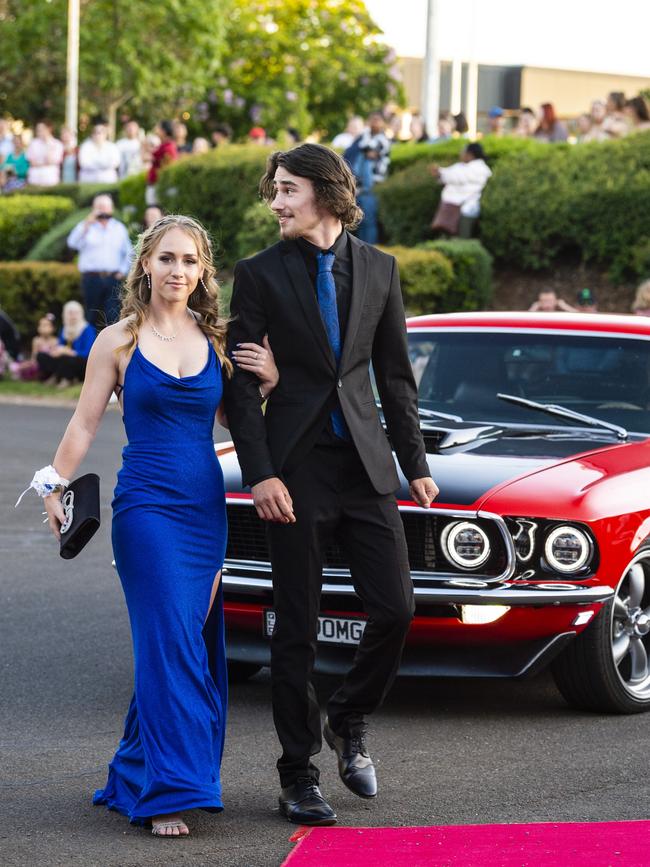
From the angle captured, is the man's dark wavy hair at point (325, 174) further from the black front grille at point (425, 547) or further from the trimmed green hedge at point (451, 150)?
the trimmed green hedge at point (451, 150)

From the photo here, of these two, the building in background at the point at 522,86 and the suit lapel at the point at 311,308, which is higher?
the suit lapel at the point at 311,308

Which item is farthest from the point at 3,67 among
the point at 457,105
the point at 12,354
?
the point at 12,354

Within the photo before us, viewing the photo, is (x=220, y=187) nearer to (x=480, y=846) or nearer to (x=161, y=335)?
(x=161, y=335)

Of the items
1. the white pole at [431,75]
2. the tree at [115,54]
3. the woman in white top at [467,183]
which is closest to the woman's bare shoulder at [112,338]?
the woman in white top at [467,183]

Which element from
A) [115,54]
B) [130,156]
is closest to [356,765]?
[130,156]

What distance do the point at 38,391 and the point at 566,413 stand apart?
15050 millimetres

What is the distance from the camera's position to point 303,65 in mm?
60312

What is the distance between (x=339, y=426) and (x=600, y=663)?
1847 mm

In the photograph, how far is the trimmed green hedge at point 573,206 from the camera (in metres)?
20.6

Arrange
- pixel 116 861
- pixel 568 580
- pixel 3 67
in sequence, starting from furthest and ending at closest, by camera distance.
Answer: pixel 3 67 → pixel 568 580 → pixel 116 861

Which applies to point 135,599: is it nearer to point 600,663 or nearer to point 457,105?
point 600,663

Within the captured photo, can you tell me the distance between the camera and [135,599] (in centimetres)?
508

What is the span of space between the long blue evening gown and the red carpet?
39 centimetres

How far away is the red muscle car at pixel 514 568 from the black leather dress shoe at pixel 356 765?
0.80 m
